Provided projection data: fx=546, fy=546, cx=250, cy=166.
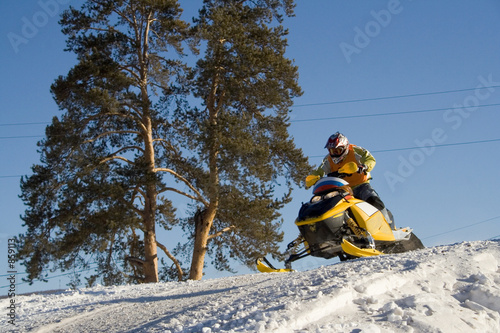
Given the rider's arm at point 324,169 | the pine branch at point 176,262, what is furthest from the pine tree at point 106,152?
the rider's arm at point 324,169

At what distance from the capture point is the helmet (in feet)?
28.6

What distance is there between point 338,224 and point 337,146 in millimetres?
1441

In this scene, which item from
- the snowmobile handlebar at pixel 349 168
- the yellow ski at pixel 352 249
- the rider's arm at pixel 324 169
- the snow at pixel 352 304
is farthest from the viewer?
the rider's arm at pixel 324 169

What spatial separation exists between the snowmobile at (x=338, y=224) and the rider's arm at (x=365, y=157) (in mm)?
431

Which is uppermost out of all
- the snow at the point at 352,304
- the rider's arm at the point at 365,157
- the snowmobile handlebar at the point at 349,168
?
the rider's arm at the point at 365,157

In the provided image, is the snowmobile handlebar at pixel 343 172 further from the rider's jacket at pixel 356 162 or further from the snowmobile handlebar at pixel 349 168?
the rider's jacket at pixel 356 162

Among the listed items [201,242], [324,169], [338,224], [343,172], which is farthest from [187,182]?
[338,224]

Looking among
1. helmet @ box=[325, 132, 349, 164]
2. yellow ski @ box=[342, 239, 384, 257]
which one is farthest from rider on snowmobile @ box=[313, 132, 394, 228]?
yellow ski @ box=[342, 239, 384, 257]

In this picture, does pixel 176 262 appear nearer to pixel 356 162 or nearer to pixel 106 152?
pixel 106 152

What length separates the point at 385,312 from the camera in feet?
A: 14.1

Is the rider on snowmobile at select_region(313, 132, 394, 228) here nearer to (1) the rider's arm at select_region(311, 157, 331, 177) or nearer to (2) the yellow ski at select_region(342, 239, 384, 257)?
(1) the rider's arm at select_region(311, 157, 331, 177)

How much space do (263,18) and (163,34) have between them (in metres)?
3.93

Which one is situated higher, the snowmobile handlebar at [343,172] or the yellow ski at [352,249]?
the snowmobile handlebar at [343,172]

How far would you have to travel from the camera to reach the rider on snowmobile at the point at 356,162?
8.77 metres
